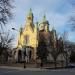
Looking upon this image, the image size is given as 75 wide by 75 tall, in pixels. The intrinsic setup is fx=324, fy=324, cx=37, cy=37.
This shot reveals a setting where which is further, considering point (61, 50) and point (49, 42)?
point (49, 42)

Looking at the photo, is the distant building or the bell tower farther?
the bell tower

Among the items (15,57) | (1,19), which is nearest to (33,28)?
(15,57)

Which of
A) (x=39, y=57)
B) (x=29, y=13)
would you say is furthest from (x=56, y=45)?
(x=29, y=13)

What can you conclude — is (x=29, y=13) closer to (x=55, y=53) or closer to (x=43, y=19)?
(x=43, y=19)

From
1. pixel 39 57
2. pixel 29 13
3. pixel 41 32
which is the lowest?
pixel 39 57

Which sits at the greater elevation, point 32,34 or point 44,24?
point 44,24

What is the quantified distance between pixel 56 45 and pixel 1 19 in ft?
248

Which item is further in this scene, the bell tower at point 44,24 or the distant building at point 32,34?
the bell tower at point 44,24

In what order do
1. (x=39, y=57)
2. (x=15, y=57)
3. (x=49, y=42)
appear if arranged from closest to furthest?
(x=39, y=57) → (x=49, y=42) → (x=15, y=57)

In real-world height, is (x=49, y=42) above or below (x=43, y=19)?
below

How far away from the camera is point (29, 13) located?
13350 centimetres

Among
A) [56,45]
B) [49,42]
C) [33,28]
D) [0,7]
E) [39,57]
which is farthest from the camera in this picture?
[33,28]

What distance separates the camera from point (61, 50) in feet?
338

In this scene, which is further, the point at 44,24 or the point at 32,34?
the point at 32,34
